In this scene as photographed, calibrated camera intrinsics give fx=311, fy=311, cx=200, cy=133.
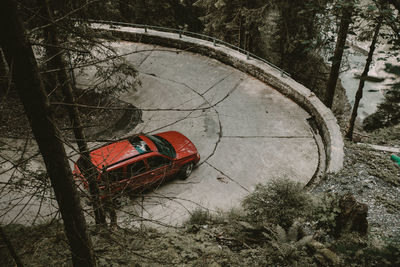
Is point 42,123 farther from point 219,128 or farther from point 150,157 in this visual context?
point 219,128

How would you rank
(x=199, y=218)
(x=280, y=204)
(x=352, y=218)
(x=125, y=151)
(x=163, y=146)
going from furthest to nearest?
(x=163, y=146) → (x=125, y=151) → (x=199, y=218) → (x=280, y=204) → (x=352, y=218)

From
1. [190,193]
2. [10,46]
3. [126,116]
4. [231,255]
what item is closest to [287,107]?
[190,193]

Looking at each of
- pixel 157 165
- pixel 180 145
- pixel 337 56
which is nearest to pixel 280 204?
pixel 157 165

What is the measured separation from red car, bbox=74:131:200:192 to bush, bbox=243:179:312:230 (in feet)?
8.37

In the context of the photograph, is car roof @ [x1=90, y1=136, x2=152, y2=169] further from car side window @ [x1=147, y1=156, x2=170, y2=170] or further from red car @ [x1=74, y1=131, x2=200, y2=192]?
car side window @ [x1=147, y1=156, x2=170, y2=170]

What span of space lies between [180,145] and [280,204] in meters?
4.23

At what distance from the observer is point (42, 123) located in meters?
3.08

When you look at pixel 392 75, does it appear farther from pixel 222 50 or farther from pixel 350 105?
pixel 350 105

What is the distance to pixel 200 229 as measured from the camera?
7320mm

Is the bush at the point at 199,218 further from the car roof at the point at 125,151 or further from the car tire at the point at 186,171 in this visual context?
the car roof at the point at 125,151

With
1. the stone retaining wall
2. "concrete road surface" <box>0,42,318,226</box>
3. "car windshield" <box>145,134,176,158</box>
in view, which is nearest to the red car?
"car windshield" <box>145,134,176,158</box>

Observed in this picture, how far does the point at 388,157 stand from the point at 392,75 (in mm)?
7925

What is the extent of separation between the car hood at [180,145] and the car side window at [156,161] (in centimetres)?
46

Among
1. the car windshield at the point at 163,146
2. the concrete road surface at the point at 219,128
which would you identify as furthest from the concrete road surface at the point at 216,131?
the car windshield at the point at 163,146
